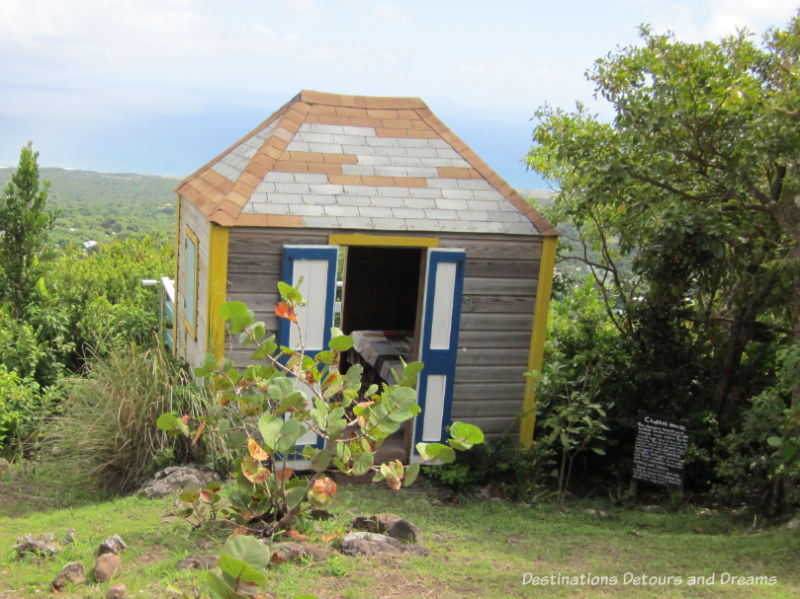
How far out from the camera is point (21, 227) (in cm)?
980

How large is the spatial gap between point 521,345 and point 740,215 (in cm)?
240

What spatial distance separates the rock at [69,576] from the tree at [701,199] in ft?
17.3

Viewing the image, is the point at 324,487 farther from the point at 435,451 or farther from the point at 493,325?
the point at 493,325

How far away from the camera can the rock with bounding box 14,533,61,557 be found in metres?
Result: 4.77

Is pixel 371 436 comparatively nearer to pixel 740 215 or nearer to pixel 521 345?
pixel 521 345

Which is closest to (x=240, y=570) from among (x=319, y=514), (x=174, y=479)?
(x=319, y=514)

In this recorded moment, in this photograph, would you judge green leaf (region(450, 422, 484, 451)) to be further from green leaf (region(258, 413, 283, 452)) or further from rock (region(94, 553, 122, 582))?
rock (region(94, 553, 122, 582))

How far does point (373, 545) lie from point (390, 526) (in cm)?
43

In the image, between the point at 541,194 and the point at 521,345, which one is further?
the point at 541,194

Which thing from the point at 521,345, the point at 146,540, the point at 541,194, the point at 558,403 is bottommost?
the point at 146,540

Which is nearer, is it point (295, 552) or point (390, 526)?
point (295, 552)

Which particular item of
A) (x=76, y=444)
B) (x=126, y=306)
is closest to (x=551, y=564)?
(x=76, y=444)

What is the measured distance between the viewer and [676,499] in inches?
270

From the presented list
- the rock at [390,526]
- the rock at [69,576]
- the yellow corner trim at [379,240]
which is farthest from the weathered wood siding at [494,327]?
the rock at [69,576]
